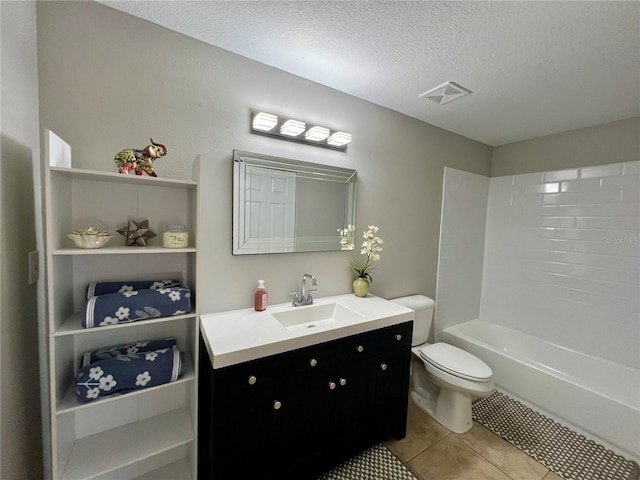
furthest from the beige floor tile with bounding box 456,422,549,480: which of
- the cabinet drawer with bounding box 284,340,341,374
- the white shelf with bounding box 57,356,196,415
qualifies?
the white shelf with bounding box 57,356,196,415

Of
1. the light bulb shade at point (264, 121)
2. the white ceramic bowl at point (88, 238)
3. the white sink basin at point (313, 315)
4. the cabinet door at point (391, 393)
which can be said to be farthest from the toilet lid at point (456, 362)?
the white ceramic bowl at point (88, 238)

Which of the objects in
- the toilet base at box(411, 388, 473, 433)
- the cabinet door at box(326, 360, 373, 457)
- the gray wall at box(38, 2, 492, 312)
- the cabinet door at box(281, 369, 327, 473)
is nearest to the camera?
the gray wall at box(38, 2, 492, 312)

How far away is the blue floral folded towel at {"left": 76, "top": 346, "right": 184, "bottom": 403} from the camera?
40.4 inches

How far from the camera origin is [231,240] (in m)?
1.50

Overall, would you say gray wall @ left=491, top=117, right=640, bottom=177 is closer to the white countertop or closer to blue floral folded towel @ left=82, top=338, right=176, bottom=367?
the white countertop

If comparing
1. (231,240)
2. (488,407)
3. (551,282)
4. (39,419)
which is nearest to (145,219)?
(231,240)

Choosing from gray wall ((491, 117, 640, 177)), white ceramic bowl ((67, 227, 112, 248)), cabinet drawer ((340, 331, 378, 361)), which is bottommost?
cabinet drawer ((340, 331, 378, 361))

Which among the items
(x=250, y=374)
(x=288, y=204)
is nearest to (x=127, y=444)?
(x=250, y=374)

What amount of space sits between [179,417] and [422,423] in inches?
64.5

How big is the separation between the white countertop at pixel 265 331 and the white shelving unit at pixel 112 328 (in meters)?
0.13

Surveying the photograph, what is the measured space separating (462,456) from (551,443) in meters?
0.67

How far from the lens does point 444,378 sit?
1.79m

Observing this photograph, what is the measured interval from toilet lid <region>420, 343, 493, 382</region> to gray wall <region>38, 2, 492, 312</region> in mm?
524

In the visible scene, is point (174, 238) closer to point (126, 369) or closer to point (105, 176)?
point (105, 176)
